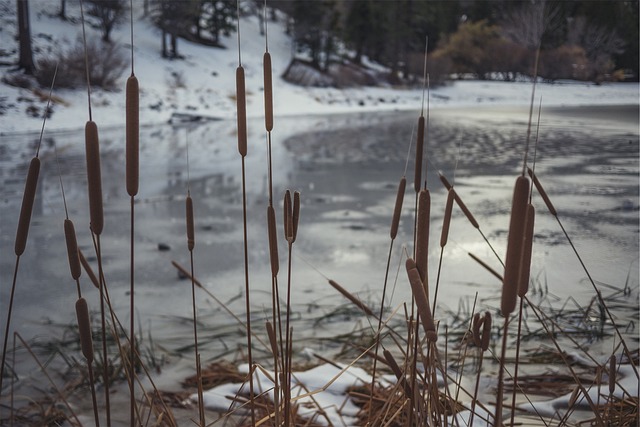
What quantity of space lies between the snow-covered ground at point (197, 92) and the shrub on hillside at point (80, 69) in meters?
0.23

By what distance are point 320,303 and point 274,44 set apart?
21.5 m

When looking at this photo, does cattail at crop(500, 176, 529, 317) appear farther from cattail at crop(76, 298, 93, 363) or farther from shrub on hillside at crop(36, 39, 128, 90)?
shrub on hillside at crop(36, 39, 128, 90)

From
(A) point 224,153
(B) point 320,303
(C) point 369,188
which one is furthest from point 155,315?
(A) point 224,153

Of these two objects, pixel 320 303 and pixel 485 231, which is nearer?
pixel 320 303

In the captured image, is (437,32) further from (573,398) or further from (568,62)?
(573,398)

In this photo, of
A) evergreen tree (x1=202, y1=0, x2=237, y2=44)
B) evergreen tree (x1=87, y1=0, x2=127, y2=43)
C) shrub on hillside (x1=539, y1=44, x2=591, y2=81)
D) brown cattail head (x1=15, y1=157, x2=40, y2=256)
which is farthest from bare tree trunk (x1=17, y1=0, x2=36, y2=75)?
evergreen tree (x1=202, y1=0, x2=237, y2=44)

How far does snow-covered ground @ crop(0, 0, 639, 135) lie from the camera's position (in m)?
8.23

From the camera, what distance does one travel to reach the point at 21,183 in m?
4.71

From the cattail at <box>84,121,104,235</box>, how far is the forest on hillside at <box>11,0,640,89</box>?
0.23 m

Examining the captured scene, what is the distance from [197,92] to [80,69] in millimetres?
4518

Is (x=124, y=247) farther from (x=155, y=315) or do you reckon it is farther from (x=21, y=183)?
(x=21, y=183)

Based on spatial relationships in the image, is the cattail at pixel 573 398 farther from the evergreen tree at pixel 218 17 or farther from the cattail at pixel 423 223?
the evergreen tree at pixel 218 17

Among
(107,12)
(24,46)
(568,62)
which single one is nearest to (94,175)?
(568,62)

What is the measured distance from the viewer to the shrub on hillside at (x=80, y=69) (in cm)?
863
